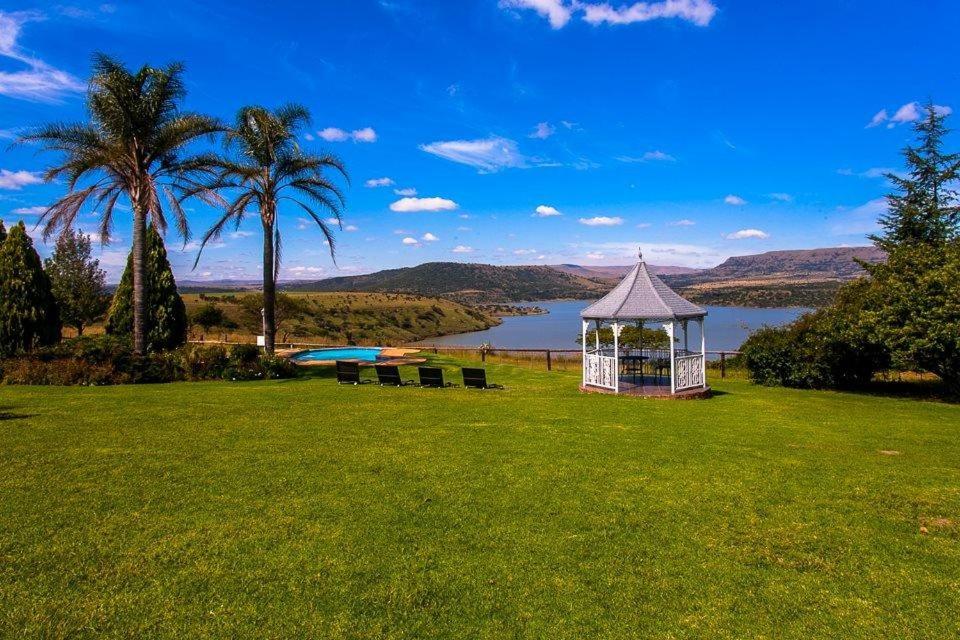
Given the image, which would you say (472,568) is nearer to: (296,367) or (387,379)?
(387,379)

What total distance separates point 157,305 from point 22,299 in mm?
4323

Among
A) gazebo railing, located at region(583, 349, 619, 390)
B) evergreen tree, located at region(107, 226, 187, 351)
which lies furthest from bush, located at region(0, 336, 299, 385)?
gazebo railing, located at region(583, 349, 619, 390)

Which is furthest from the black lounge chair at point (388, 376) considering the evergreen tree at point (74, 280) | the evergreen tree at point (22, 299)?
the evergreen tree at point (74, 280)

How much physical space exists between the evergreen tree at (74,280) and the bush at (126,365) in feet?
48.0

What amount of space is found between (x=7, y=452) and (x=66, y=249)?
89.0 feet

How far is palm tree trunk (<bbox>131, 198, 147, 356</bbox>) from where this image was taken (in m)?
15.4

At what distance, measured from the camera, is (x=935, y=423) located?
10891 mm

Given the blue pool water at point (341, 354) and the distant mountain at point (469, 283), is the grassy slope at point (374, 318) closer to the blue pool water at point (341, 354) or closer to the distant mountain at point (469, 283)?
the blue pool water at point (341, 354)

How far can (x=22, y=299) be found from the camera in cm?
1579

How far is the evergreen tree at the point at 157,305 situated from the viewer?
1978 centimetres

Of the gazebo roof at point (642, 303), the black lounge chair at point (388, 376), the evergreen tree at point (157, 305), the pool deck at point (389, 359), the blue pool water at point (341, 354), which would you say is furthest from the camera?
the blue pool water at point (341, 354)

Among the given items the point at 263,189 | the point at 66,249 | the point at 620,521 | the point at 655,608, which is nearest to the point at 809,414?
the point at 620,521

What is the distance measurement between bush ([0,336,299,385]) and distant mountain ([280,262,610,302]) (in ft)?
382

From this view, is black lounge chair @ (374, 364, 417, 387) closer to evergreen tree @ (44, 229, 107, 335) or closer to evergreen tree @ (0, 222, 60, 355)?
evergreen tree @ (0, 222, 60, 355)
